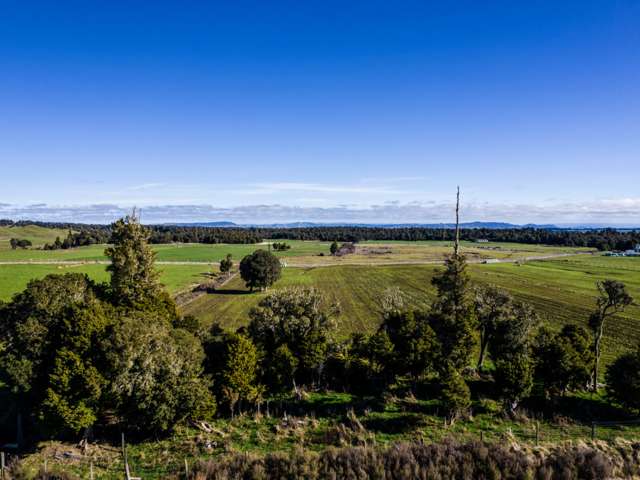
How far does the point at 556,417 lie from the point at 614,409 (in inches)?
202

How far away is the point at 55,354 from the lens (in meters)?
24.8

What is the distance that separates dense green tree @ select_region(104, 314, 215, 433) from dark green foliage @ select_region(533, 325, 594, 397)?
23631 mm

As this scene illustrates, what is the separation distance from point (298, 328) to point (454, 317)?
12.7m

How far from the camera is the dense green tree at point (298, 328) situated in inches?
1167

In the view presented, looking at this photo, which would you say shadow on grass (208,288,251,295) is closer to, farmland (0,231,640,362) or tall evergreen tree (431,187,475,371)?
farmland (0,231,640,362)

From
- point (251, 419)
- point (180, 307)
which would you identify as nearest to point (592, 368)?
point (251, 419)

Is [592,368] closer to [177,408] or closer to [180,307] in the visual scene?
[177,408]

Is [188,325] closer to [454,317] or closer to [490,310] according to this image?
[454,317]

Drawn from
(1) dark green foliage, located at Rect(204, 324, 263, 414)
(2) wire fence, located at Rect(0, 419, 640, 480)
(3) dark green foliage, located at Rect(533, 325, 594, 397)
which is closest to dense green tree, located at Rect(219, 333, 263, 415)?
(1) dark green foliage, located at Rect(204, 324, 263, 414)

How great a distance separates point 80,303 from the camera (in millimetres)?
26906

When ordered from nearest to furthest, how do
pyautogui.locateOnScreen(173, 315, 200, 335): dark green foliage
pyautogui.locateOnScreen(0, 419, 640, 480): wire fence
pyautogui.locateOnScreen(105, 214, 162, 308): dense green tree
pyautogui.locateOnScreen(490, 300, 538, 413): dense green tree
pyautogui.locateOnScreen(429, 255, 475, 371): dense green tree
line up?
pyautogui.locateOnScreen(0, 419, 640, 480): wire fence < pyautogui.locateOnScreen(490, 300, 538, 413): dense green tree < pyautogui.locateOnScreen(429, 255, 475, 371): dense green tree < pyautogui.locateOnScreen(173, 315, 200, 335): dark green foliage < pyautogui.locateOnScreen(105, 214, 162, 308): dense green tree

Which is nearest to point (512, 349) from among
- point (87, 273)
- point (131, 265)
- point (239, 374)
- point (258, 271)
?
point (239, 374)

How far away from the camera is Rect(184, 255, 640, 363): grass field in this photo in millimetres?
54094

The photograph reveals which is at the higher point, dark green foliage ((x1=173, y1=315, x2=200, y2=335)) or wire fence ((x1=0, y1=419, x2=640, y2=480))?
dark green foliage ((x1=173, y1=315, x2=200, y2=335))
